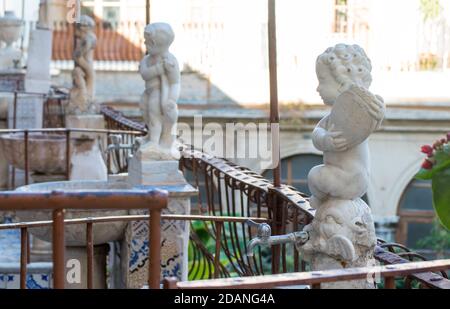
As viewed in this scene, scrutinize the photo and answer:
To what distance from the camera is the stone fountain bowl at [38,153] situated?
25.0ft

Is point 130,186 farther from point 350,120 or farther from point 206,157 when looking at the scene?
point 350,120

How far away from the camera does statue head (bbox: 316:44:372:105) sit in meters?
2.99

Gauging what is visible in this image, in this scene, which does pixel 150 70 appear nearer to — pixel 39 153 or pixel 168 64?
pixel 168 64

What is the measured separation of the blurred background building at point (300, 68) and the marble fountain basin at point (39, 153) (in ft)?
34.4

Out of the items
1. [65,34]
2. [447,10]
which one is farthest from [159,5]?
[447,10]

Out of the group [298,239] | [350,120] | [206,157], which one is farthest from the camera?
[206,157]

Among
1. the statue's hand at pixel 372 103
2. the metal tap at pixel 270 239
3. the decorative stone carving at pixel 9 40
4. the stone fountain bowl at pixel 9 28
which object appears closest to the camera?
the statue's hand at pixel 372 103

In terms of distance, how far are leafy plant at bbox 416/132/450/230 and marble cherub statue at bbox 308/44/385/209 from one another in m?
0.40

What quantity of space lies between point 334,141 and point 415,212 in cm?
1635

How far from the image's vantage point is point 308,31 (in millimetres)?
20391

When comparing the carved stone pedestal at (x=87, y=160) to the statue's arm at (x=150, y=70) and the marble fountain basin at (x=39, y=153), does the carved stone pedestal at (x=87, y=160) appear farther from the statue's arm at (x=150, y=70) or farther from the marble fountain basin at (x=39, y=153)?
the statue's arm at (x=150, y=70)

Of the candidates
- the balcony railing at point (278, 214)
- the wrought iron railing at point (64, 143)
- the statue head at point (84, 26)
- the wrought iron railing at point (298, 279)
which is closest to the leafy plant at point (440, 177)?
the balcony railing at point (278, 214)

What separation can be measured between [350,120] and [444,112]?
1610cm

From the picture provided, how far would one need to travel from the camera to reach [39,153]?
301 inches
